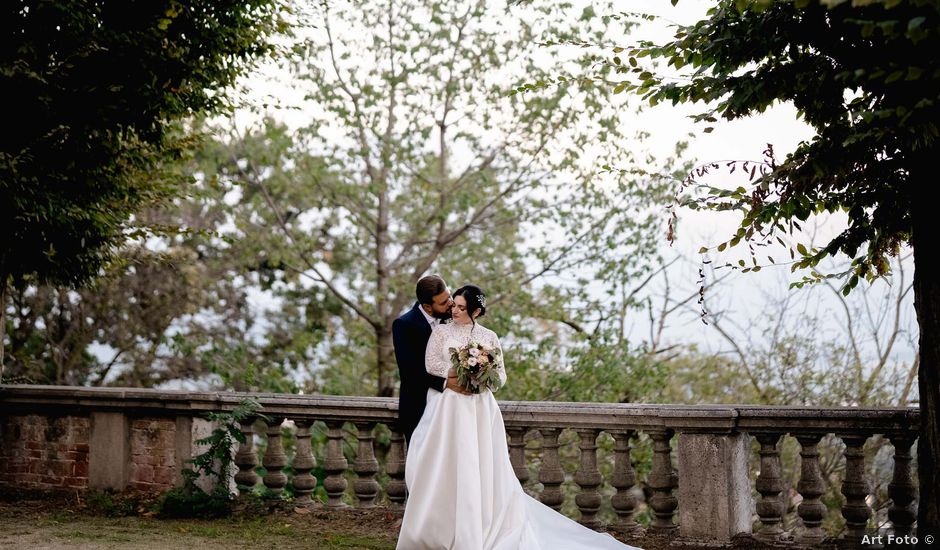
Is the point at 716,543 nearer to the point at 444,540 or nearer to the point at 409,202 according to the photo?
the point at 444,540

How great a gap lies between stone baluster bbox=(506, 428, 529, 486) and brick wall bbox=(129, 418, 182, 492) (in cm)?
302

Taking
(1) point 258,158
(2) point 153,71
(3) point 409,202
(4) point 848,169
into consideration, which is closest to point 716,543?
(4) point 848,169

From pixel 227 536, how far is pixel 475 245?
10090 millimetres

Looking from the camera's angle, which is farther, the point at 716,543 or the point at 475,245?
the point at 475,245

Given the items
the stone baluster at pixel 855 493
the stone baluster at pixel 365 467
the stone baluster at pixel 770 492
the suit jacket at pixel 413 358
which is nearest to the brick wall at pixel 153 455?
the stone baluster at pixel 365 467

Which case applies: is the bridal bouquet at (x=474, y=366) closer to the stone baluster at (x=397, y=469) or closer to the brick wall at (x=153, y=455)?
the stone baluster at (x=397, y=469)

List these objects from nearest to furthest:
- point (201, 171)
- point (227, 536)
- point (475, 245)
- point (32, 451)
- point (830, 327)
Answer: point (227, 536) < point (32, 451) < point (830, 327) < point (475, 245) < point (201, 171)

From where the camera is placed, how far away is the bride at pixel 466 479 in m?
6.04

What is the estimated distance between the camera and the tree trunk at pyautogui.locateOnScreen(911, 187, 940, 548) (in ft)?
17.3

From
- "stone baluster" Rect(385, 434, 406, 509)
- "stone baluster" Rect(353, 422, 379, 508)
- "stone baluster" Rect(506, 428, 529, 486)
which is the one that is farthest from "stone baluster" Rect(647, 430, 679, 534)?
"stone baluster" Rect(353, 422, 379, 508)

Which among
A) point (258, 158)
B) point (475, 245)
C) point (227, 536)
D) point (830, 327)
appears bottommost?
point (227, 536)

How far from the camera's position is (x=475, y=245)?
1645cm

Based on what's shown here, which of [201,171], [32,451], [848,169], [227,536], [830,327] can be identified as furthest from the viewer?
[201,171]

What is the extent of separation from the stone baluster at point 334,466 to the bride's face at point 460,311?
6.07 ft
